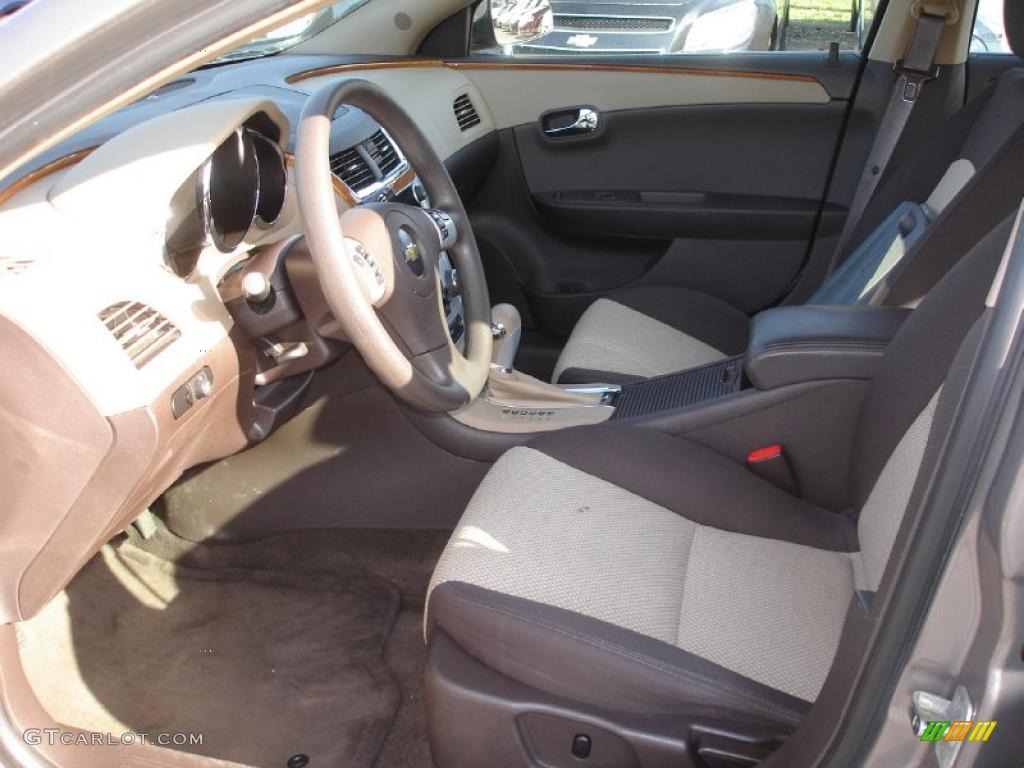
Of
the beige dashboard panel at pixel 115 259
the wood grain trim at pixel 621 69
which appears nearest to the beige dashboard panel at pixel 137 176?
the beige dashboard panel at pixel 115 259

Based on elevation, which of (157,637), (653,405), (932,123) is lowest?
(157,637)

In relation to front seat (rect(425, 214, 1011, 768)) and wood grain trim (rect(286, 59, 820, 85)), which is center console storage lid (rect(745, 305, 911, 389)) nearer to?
front seat (rect(425, 214, 1011, 768))

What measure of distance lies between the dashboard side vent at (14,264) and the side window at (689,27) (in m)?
1.66

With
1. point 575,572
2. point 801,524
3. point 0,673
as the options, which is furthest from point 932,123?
point 0,673

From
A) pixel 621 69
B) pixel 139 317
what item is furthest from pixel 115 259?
pixel 621 69

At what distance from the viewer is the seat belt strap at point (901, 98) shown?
2.20m

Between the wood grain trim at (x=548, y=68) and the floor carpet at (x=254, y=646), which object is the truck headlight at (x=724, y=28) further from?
the floor carpet at (x=254, y=646)

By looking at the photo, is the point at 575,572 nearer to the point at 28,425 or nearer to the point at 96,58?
the point at 28,425

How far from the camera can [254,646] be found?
1.99 m

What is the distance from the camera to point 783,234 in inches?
104

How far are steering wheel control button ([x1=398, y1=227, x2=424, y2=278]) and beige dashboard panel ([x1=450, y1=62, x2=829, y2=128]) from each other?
1.25 metres

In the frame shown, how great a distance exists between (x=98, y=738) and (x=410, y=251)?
86cm

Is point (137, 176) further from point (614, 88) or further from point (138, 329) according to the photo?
point (614, 88)

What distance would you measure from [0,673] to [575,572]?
0.78m
